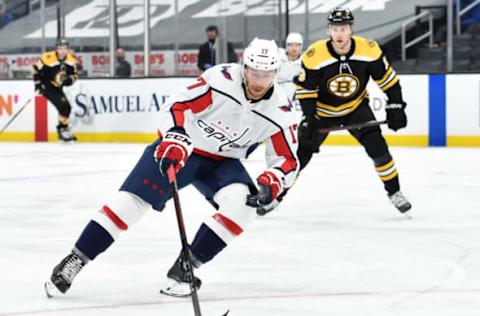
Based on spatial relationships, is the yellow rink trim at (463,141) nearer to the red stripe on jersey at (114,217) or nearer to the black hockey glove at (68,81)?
the black hockey glove at (68,81)

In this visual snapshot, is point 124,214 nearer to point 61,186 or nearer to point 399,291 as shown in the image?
point 399,291

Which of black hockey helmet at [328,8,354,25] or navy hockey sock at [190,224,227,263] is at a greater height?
black hockey helmet at [328,8,354,25]

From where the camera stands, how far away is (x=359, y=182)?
830 cm

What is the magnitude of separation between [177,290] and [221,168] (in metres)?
0.46

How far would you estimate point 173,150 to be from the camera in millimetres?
3619

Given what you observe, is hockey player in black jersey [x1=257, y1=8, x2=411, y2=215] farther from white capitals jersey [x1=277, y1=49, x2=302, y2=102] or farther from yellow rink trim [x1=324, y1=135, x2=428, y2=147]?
yellow rink trim [x1=324, y1=135, x2=428, y2=147]

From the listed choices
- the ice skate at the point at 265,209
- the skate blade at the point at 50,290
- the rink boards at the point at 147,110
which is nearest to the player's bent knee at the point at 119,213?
the skate blade at the point at 50,290

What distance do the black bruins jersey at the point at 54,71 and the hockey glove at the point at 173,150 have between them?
9.81 m

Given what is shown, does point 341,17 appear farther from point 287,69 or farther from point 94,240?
point 287,69

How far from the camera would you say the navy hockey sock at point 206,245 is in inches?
151

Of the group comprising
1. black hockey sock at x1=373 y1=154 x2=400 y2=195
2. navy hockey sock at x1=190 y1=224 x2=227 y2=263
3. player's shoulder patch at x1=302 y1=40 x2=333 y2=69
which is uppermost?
player's shoulder patch at x1=302 y1=40 x2=333 y2=69

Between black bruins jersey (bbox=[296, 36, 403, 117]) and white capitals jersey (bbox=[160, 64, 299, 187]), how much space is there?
2.33 metres

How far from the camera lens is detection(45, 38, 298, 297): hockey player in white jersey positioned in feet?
12.4

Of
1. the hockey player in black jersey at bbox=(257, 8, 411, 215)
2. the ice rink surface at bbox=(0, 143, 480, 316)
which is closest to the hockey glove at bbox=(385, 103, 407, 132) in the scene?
the hockey player in black jersey at bbox=(257, 8, 411, 215)
